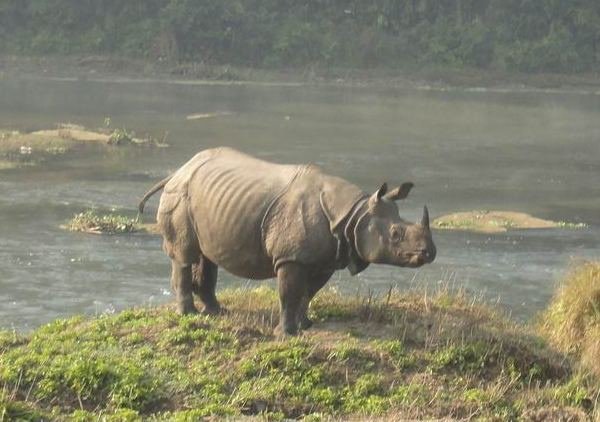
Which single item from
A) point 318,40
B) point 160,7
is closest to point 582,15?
point 318,40

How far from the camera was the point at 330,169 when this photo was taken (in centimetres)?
3444

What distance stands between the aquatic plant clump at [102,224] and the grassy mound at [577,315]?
39.2 feet

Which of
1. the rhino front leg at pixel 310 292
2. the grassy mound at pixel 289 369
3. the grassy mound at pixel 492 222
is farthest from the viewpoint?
the grassy mound at pixel 492 222

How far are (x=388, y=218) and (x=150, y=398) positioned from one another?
272 cm

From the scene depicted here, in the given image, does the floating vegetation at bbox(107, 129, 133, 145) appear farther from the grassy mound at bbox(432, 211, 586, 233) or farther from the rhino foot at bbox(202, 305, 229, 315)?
the rhino foot at bbox(202, 305, 229, 315)

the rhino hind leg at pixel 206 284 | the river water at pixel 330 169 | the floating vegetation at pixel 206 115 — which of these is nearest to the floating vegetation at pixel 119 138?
the river water at pixel 330 169

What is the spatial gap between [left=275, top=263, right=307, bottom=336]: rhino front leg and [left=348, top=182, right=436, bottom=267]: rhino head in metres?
0.51

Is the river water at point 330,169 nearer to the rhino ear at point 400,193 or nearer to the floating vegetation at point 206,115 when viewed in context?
the floating vegetation at point 206,115

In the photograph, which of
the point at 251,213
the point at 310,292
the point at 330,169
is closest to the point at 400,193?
the point at 310,292

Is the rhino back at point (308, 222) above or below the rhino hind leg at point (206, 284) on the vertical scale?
above

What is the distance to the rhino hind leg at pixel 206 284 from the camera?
39.5 ft

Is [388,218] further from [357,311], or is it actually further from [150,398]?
[150,398]

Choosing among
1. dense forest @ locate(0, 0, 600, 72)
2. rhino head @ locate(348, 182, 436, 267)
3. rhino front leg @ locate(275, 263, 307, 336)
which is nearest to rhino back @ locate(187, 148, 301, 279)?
rhino front leg @ locate(275, 263, 307, 336)

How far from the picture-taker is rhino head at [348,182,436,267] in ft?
35.7
